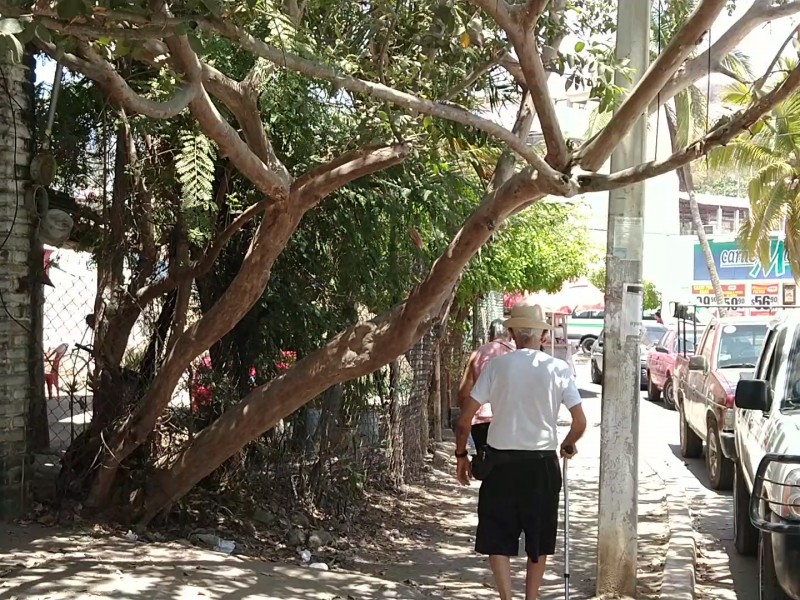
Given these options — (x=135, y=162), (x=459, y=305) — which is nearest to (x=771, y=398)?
(x=135, y=162)

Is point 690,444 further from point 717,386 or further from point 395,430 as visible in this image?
point 395,430

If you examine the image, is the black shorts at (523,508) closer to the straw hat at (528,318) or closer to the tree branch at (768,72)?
the straw hat at (528,318)

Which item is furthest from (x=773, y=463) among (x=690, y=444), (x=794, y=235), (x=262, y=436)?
(x=794, y=235)

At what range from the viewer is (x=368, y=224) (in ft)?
28.9

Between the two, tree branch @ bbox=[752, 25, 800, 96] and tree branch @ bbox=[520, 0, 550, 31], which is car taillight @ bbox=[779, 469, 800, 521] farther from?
tree branch @ bbox=[520, 0, 550, 31]

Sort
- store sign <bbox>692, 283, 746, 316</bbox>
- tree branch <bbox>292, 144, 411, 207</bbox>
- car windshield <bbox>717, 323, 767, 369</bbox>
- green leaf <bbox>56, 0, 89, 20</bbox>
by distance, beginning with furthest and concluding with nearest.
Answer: store sign <bbox>692, 283, 746, 316</bbox> < car windshield <bbox>717, 323, 767, 369</bbox> < tree branch <bbox>292, 144, 411, 207</bbox> < green leaf <bbox>56, 0, 89, 20</bbox>

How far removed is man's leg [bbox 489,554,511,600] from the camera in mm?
6117

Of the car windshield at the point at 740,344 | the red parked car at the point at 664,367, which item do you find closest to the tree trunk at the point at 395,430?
the car windshield at the point at 740,344

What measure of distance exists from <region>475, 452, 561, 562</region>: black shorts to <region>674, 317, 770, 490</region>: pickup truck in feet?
15.9

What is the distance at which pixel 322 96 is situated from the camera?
8.53m

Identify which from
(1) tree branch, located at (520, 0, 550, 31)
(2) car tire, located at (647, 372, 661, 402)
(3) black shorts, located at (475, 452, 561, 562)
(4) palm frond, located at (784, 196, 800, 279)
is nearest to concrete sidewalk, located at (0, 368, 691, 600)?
(3) black shorts, located at (475, 452, 561, 562)

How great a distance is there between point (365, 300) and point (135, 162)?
245cm

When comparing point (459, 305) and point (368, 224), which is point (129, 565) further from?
point (459, 305)

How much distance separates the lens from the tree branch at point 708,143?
545 centimetres
